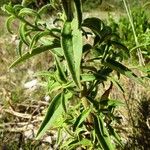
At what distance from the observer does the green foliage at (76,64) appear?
139 cm

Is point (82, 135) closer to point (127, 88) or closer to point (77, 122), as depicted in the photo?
point (77, 122)

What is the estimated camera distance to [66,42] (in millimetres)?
1365

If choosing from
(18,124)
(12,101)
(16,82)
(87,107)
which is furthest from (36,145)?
(16,82)

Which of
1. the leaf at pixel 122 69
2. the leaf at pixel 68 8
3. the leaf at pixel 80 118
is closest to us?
the leaf at pixel 68 8

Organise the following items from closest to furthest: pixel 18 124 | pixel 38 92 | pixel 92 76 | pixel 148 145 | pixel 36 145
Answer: pixel 92 76 → pixel 148 145 → pixel 36 145 → pixel 18 124 → pixel 38 92

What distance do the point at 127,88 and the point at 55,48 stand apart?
38.0 inches

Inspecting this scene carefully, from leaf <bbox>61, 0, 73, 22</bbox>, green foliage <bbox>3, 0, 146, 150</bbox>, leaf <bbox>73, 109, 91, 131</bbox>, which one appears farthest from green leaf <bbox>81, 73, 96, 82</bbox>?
leaf <bbox>61, 0, 73, 22</bbox>

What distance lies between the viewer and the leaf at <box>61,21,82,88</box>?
1.31 m

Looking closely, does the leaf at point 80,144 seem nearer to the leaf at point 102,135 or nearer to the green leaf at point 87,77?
the leaf at point 102,135

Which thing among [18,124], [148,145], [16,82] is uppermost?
[16,82]

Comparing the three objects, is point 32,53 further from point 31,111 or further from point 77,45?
point 31,111

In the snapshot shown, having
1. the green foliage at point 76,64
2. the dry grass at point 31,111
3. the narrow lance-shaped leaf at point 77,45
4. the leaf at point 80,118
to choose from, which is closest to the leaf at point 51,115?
the green foliage at point 76,64

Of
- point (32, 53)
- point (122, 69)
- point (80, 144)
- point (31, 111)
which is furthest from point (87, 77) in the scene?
point (31, 111)

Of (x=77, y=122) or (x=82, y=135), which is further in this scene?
(x=82, y=135)
